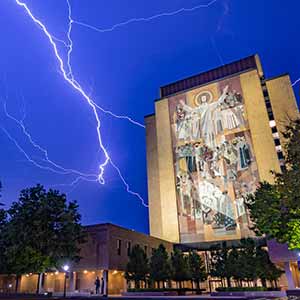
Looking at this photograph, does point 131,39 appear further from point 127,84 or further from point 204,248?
point 204,248

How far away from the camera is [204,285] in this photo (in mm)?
43531

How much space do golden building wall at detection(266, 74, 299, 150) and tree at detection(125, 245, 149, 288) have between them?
32909 millimetres

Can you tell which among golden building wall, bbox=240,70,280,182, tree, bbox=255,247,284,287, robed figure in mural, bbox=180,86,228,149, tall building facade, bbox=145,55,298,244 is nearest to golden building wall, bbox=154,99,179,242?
tall building facade, bbox=145,55,298,244

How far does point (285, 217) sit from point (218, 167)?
37.8 meters

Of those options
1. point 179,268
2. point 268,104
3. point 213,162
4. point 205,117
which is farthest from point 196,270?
point 268,104

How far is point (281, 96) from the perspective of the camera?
52.8 meters

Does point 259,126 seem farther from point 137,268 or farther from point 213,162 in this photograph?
point 137,268

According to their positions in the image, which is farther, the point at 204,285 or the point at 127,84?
the point at 127,84

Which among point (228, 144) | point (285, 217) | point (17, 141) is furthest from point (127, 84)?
point (285, 217)

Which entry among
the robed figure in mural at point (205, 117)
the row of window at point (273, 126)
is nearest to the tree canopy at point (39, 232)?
the robed figure in mural at point (205, 117)

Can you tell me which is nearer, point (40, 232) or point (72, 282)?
point (40, 232)

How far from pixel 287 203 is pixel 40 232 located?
1770 cm

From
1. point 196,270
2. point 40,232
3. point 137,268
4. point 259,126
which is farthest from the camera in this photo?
point 259,126

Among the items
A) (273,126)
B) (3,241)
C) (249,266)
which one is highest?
(273,126)
